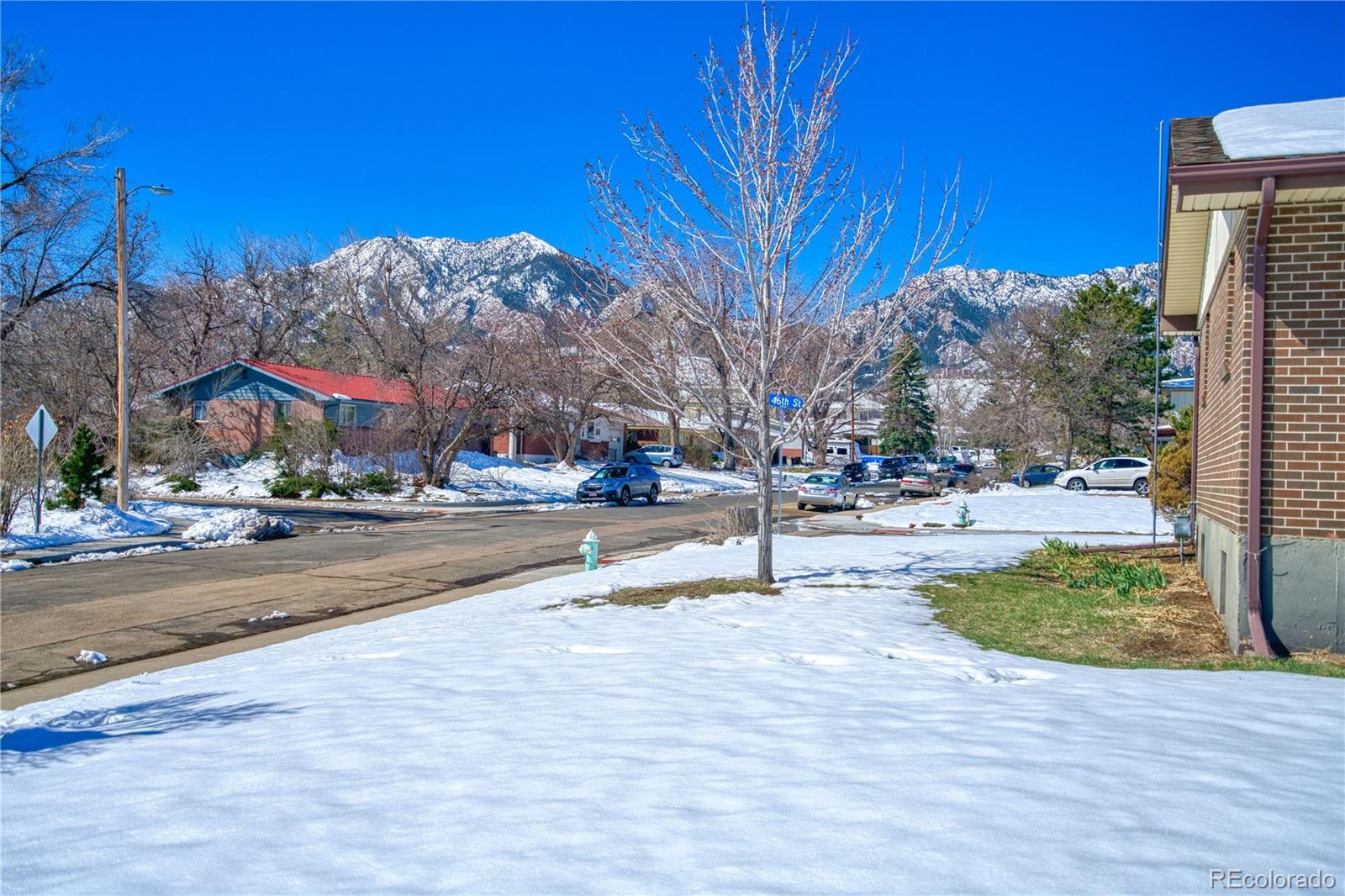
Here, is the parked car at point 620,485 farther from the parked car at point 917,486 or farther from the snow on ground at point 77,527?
the snow on ground at point 77,527

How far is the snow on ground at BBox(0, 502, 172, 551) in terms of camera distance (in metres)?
18.8

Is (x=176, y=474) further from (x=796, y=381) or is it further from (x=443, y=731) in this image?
(x=443, y=731)

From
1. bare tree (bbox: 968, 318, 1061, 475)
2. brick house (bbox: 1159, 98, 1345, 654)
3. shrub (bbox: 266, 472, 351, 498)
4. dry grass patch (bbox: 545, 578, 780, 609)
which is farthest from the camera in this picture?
bare tree (bbox: 968, 318, 1061, 475)

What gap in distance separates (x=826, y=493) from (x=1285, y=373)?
27.6m

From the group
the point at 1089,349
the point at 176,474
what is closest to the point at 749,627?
the point at 176,474

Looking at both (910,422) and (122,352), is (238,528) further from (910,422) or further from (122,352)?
(910,422)

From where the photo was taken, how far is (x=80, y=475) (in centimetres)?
2348

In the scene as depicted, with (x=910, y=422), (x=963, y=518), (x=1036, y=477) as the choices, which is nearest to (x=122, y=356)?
(x=963, y=518)

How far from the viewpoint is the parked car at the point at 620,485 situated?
3672 cm

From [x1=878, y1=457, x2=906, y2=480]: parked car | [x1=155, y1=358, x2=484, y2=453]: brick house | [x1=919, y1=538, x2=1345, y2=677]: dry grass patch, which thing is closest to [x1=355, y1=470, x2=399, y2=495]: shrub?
[x1=155, y1=358, x2=484, y2=453]: brick house

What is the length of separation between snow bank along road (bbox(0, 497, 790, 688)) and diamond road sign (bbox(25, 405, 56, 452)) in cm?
332

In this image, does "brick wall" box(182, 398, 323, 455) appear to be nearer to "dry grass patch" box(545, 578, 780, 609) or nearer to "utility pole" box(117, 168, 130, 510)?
"utility pole" box(117, 168, 130, 510)

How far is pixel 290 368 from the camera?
49125 mm

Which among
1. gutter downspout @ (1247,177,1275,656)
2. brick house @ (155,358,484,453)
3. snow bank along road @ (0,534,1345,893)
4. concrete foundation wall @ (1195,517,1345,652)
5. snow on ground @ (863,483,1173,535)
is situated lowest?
snow on ground @ (863,483,1173,535)
